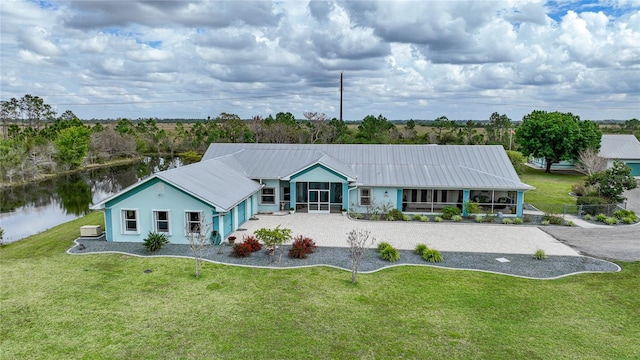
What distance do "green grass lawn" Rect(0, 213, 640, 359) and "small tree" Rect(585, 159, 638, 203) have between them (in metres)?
15.0

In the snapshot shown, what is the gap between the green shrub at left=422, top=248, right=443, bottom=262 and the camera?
62.5 ft

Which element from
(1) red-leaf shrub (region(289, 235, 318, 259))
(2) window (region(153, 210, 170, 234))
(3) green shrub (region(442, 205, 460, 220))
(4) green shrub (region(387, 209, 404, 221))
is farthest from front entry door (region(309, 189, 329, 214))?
(2) window (region(153, 210, 170, 234))

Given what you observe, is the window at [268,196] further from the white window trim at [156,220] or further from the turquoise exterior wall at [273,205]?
the white window trim at [156,220]

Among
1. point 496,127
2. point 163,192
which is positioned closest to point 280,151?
point 163,192

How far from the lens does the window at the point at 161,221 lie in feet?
71.2

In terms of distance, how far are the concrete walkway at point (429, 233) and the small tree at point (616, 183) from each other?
10368mm

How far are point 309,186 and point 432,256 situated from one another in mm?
12898

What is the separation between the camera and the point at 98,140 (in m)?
70.4

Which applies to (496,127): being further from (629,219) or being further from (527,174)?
(629,219)

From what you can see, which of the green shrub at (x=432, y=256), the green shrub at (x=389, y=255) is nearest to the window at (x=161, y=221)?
the green shrub at (x=389, y=255)

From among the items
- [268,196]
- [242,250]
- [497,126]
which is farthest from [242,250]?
[497,126]

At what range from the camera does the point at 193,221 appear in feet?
70.0

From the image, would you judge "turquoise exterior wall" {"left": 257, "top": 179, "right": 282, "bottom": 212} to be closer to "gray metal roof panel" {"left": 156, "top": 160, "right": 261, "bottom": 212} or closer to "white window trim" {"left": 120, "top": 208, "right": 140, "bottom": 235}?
"gray metal roof panel" {"left": 156, "top": 160, "right": 261, "bottom": 212}

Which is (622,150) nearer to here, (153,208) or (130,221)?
(153,208)
